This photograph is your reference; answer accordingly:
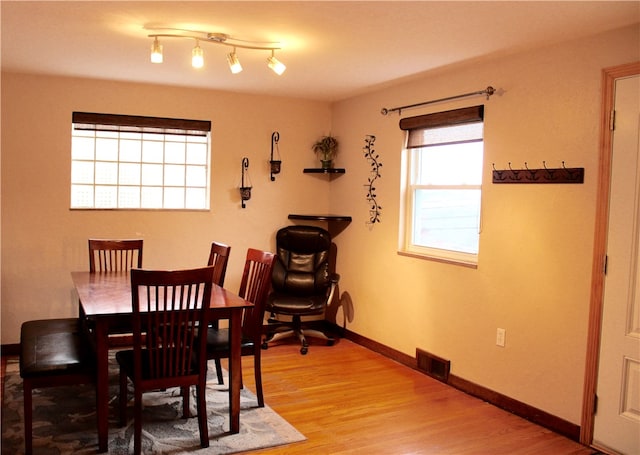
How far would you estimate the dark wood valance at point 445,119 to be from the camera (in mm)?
4031

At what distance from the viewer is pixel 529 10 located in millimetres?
2850

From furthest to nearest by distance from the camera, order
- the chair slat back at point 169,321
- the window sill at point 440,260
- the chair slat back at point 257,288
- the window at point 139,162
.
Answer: the window at point 139,162 < the window sill at point 440,260 < the chair slat back at point 257,288 < the chair slat back at point 169,321

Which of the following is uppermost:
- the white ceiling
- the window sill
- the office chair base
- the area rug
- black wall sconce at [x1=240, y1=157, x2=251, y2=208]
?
the white ceiling

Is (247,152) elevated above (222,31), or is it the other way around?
(222,31)

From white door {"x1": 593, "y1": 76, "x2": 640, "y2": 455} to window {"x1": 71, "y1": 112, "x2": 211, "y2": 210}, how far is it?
346cm

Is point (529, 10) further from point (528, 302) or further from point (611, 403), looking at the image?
point (611, 403)

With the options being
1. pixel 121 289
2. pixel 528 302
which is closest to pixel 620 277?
pixel 528 302

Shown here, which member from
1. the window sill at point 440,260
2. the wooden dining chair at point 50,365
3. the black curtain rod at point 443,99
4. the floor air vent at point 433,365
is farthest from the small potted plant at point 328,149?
the wooden dining chair at point 50,365

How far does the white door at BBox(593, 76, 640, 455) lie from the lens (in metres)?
3.04

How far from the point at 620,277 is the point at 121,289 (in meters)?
2.84

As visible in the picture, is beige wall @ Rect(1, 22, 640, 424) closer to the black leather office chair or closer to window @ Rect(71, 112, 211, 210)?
window @ Rect(71, 112, 211, 210)

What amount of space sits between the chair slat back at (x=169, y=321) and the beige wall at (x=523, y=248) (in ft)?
6.44

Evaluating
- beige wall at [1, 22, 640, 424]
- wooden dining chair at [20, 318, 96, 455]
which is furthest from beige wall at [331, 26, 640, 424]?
wooden dining chair at [20, 318, 96, 455]

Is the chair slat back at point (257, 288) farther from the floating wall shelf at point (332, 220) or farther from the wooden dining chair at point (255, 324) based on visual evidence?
the floating wall shelf at point (332, 220)
